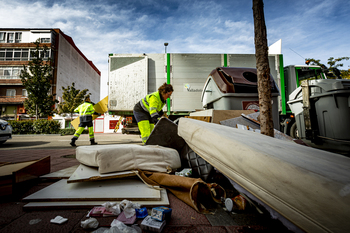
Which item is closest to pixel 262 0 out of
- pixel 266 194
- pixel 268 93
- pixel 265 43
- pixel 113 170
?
pixel 265 43

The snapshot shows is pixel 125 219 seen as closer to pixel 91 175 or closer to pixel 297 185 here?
pixel 91 175

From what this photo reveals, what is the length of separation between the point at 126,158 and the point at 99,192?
0.38m

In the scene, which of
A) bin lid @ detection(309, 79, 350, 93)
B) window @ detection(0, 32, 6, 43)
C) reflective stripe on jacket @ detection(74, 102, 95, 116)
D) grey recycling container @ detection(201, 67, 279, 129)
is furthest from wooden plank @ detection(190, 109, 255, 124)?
window @ detection(0, 32, 6, 43)

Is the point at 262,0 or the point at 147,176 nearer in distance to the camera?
the point at 147,176

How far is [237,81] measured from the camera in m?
3.77

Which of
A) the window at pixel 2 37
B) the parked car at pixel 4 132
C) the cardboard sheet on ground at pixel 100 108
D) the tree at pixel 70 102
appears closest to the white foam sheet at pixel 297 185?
the cardboard sheet on ground at pixel 100 108

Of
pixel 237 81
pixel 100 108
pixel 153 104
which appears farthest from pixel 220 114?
pixel 100 108

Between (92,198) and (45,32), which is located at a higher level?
(45,32)

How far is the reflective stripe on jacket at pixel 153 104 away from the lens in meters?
3.69

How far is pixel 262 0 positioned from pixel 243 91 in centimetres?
184

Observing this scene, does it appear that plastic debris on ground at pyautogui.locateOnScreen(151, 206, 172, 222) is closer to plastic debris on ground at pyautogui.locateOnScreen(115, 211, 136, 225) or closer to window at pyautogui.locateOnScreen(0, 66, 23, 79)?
plastic debris on ground at pyautogui.locateOnScreen(115, 211, 136, 225)

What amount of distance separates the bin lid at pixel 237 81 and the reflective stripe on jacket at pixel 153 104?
138 centimetres

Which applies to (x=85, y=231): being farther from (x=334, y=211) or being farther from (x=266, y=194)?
(x=334, y=211)

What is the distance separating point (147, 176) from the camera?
179cm
